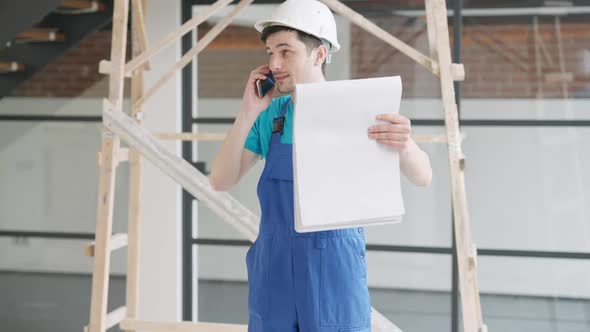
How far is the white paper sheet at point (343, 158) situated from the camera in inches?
82.9

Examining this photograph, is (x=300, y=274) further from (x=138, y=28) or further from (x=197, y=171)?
(x=138, y=28)

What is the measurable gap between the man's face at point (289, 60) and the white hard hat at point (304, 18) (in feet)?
0.10

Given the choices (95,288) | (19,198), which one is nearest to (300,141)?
(95,288)

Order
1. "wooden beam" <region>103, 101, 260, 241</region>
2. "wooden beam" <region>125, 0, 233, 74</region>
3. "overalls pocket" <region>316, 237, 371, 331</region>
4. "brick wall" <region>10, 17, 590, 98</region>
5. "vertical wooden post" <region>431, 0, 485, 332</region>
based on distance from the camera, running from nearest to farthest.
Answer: "overalls pocket" <region>316, 237, 371, 331</region> → "wooden beam" <region>103, 101, 260, 241</region> → "vertical wooden post" <region>431, 0, 485, 332</region> → "wooden beam" <region>125, 0, 233, 74</region> → "brick wall" <region>10, 17, 590, 98</region>

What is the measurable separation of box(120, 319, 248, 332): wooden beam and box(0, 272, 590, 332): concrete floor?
130 cm

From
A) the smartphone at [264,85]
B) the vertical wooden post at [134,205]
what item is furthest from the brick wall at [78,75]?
the smartphone at [264,85]

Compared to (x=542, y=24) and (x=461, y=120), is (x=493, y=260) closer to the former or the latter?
(x=461, y=120)

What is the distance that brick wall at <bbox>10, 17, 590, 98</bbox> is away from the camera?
5.33 metres

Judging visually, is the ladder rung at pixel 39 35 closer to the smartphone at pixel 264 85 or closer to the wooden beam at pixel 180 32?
the wooden beam at pixel 180 32

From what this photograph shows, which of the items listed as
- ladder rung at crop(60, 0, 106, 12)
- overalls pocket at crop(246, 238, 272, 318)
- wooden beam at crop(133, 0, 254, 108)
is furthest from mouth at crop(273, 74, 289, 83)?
ladder rung at crop(60, 0, 106, 12)

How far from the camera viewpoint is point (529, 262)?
544 centimetres

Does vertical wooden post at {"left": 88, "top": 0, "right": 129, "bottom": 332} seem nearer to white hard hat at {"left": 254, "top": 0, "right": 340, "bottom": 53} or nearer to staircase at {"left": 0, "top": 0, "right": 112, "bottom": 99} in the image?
staircase at {"left": 0, "top": 0, "right": 112, "bottom": 99}

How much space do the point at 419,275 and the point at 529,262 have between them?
26.6 inches

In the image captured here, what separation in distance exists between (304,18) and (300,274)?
67cm
